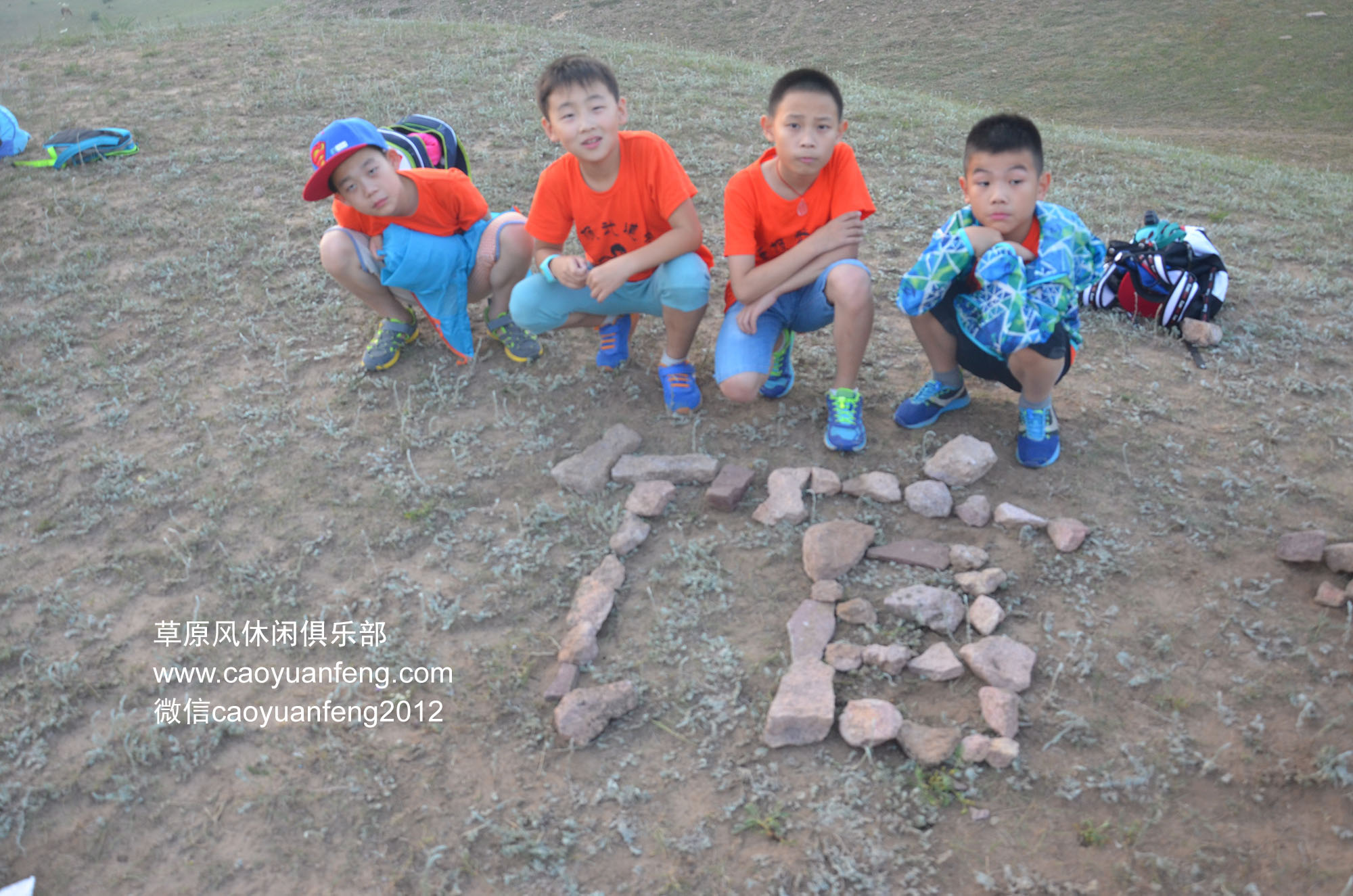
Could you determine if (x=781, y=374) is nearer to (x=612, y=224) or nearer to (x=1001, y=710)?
(x=612, y=224)

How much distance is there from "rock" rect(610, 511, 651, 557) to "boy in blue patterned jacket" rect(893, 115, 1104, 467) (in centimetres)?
122

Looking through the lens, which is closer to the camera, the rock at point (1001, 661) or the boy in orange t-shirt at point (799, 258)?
the rock at point (1001, 661)

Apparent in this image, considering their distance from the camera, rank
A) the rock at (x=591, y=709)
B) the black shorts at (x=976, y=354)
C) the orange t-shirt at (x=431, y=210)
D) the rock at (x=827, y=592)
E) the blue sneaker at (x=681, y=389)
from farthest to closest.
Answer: the orange t-shirt at (x=431, y=210), the blue sneaker at (x=681, y=389), the black shorts at (x=976, y=354), the rock at (x=827, y=592), the rock at (x=591, y=709)

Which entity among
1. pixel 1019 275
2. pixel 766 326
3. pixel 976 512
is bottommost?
pixel 976 512

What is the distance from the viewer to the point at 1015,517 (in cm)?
302

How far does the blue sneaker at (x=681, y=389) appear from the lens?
3.65 meters

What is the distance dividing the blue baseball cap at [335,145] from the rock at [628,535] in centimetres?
176

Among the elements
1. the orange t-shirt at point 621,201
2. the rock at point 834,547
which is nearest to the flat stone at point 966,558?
the rock at point 834,547

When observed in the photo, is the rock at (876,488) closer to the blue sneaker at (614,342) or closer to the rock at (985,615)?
the rock at (985,615)

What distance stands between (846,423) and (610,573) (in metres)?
1.09

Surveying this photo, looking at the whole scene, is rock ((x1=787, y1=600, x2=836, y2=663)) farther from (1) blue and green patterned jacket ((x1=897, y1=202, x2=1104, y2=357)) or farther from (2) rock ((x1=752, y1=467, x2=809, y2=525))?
(1) blue and green patterned jacket ((x1=897, y1=202, x2=1104, y2=357))

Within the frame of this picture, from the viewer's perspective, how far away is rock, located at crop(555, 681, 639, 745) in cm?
246

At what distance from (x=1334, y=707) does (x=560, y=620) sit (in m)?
2.16

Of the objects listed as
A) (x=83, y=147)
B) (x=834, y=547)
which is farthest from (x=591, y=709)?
(x=83, y=147)
